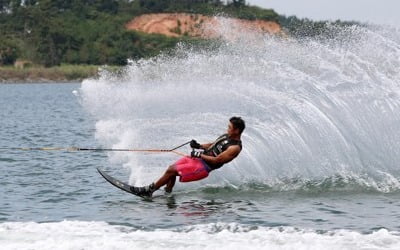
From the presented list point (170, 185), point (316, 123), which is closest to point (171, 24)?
point (316, 123)

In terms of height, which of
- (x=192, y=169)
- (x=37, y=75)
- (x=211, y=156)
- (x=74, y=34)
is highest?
(x=211, y=156)

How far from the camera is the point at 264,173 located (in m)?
15.8

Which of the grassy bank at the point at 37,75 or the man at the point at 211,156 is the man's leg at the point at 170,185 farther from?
the grassy bank at the point at 37,75

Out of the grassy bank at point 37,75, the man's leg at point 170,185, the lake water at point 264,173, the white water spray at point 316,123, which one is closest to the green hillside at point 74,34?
the grassy bank at point 37,75

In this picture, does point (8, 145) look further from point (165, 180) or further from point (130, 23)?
point (130, 23)

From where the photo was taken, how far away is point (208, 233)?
1124cm

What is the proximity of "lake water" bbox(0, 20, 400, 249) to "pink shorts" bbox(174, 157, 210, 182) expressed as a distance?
0.44 meters

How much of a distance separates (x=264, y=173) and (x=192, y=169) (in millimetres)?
2321

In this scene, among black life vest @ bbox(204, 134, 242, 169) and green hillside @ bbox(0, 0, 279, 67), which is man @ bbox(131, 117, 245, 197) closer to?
black life vest @ bbox(204, 134, 242, 169)

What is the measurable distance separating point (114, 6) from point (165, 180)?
132082 millimetres

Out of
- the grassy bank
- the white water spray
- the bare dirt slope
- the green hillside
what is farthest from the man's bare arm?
the bare dirt slope

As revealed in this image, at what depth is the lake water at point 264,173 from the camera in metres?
11.1

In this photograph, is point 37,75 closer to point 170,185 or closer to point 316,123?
point 316,123

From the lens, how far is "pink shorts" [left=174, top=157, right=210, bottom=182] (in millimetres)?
13883
